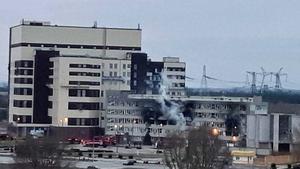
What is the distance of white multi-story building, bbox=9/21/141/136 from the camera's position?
8050cm

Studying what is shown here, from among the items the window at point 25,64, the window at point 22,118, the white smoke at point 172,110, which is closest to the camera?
the white smoke at point 172,110

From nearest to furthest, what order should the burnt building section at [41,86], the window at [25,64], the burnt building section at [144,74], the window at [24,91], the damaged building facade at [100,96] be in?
the damaged building facade at [100,96], the burnt building section at [41,86], the window at [24,91], the window at [25,64], the burnt building section at [144,74]

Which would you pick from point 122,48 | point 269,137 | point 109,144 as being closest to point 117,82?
point 122,48

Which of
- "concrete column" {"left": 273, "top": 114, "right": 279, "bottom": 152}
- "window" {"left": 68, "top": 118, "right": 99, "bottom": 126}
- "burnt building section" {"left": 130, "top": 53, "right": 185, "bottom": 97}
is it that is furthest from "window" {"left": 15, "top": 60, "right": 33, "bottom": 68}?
"concrete column" {"left": 273, "top": 114, "right": 279, "bottom": 152}

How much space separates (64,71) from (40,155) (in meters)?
40.2

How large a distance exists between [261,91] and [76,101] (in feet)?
195

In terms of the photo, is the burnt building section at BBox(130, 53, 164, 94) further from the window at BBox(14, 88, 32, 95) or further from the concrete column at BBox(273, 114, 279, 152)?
the concrete column at BBox(273, 114, 279, 152)

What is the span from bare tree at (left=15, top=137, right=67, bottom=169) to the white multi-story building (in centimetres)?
3658

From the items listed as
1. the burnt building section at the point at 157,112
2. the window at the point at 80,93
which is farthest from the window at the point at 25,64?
the burnt building section at the point at 157,112

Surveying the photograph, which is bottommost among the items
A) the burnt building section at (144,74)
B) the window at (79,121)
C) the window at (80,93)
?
the window at (79,121)

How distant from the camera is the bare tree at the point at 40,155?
131ft

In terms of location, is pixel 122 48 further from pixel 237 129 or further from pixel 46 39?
pixel 237 129

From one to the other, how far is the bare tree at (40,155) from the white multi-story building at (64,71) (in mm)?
36579

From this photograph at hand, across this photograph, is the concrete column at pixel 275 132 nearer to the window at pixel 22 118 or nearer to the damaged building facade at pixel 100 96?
the damaged building facade at pixel 100 96
